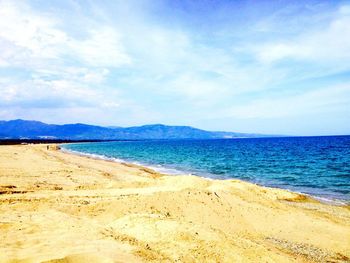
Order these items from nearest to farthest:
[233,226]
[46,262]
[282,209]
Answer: [46,262] < [233,226] < [282,209]

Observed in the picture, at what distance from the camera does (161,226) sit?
9.32 meters

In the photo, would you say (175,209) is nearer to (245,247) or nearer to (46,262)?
(245,247)

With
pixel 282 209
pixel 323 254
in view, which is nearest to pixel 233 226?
pixel 323 254

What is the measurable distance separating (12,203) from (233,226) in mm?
8680

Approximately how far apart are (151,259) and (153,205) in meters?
5.99

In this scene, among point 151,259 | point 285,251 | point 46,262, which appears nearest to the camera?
point 46,262

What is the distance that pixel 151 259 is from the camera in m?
7.27

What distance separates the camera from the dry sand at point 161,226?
7594 millimetres

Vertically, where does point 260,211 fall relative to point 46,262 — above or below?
below

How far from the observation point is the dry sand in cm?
759

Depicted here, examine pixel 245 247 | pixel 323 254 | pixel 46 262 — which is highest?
pixel 46 262

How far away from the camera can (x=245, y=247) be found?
8.88 meters

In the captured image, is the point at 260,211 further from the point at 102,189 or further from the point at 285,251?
the point at 102,189

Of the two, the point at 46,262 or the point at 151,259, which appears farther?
the point at 151,259
